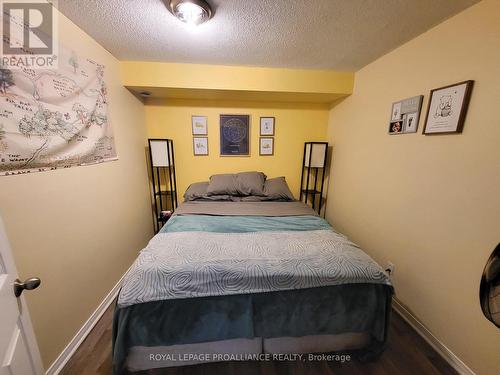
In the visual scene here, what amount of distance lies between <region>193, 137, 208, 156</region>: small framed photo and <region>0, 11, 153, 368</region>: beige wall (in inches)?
30.2

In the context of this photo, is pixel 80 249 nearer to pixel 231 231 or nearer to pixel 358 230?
pixel 231 231

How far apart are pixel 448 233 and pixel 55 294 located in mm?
2569

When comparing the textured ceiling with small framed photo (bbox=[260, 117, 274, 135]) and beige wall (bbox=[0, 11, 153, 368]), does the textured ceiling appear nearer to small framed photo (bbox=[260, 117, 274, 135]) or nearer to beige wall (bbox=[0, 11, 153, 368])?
beige wall (bbox=[0, 11, 153, 368])

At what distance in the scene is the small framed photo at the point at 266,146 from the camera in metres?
2.70

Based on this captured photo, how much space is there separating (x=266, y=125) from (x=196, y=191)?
1363 mm

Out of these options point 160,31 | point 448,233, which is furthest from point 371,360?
point 160,31

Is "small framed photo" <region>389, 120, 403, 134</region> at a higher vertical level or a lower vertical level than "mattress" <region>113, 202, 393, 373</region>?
higher

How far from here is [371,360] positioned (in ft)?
3.93

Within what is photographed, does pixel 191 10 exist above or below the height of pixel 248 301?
above

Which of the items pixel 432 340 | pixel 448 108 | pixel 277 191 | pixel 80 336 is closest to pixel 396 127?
pixel 448 108

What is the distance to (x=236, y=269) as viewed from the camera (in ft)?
3.51

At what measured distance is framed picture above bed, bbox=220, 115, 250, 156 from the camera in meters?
2.59

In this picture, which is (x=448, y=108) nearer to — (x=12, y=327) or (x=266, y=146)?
(x=266, y=146)

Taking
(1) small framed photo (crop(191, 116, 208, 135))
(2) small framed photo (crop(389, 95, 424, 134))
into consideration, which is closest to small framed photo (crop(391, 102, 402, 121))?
(2) small framed photo (crop(389, 95, 424, 134))
